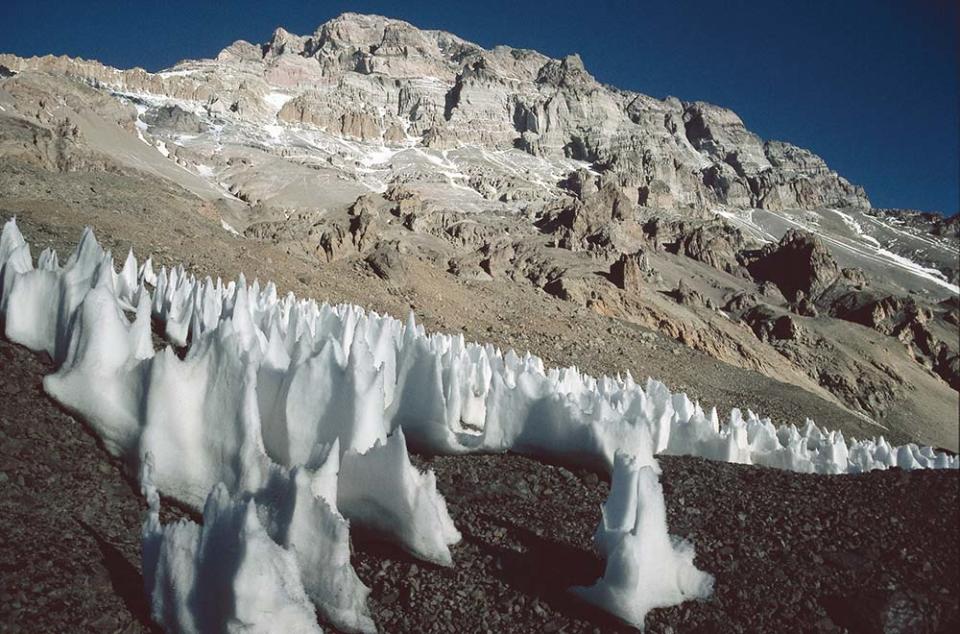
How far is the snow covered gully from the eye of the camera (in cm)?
261

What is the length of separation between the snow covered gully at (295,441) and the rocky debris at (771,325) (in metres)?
33.8

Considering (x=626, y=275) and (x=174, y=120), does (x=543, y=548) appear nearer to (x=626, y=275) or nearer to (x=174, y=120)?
(x=626, y=275)

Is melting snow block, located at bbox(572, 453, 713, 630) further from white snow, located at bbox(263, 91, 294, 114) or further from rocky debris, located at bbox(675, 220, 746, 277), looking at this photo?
white snow, located at bbox(263, 91, 294, 114)

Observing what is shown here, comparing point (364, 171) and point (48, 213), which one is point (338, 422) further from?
point (364, 171)

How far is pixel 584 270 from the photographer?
3506 centimetres

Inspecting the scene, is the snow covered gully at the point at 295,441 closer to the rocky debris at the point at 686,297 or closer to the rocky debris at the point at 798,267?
the rocky debris at the point at 686,297

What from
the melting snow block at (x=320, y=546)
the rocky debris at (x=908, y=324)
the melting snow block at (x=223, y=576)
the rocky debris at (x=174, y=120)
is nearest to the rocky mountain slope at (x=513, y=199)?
the rocky debris at (x=908, y=324)

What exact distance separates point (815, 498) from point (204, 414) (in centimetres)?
384

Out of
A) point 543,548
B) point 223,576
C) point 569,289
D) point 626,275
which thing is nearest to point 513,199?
point 626,275

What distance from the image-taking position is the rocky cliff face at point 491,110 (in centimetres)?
11012

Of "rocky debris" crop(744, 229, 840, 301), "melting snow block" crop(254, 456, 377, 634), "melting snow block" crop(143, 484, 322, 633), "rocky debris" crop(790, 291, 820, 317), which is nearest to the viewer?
"melting snow block" crop(143, 484, 322, 633)

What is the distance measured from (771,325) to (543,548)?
39216 millimetres

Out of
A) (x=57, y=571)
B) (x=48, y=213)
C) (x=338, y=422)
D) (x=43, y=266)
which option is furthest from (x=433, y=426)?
(x=48, y=213)

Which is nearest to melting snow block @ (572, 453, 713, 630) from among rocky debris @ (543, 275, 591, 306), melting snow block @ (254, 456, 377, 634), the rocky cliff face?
melting snow block @ (254, 456, 377, 634)
